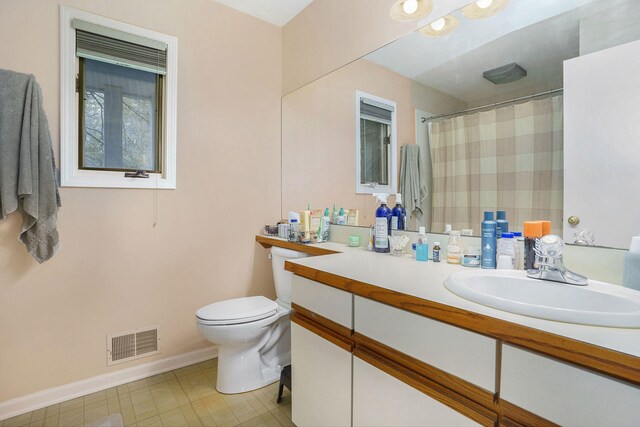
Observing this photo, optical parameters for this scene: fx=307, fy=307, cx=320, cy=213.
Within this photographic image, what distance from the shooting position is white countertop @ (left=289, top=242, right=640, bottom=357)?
1.90 ft

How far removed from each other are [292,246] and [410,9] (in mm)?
1396

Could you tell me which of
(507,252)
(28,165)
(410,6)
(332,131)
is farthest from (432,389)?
(28,165)

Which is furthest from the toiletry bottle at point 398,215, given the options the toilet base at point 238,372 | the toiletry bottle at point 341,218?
the toilet base at point 238,372

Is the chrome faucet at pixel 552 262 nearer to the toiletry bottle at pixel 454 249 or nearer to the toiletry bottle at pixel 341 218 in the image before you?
the toiletry bottle at pixel 454 249

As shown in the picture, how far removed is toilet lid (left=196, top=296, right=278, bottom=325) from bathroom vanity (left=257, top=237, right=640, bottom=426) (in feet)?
1.33

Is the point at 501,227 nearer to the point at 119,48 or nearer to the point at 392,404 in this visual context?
the point at 392,404

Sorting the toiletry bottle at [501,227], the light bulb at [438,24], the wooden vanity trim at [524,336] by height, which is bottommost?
the wooden vanity trim at [524,336]

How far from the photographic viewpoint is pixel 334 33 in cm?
204

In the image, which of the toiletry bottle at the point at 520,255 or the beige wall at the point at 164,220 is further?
the beige wall at the point at 164,220

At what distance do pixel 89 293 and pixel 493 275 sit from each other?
6.83 ft

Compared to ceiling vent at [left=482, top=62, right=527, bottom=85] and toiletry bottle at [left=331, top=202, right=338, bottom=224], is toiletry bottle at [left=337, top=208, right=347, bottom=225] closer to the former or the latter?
toiletry bottle at [left=331, top=202, right=338, bottom=224]

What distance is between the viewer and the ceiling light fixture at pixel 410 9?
1439 millimetres

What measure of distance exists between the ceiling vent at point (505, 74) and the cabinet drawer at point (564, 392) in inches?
41.5

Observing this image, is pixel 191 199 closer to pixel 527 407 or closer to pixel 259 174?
pixel 259 174
